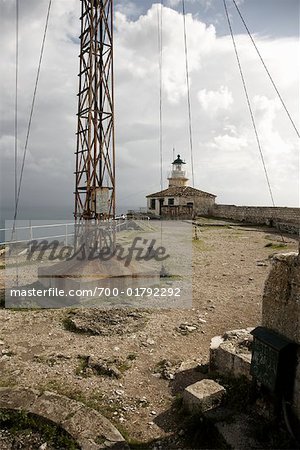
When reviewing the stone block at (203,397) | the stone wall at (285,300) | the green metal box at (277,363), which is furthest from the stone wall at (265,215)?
Result: the green metal box at (277,363)

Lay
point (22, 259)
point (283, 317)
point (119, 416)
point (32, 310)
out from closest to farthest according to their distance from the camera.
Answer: point (283, 317) < point (119, 416) < point (32, 310) < point (22, 259)

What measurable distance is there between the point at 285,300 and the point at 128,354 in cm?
285

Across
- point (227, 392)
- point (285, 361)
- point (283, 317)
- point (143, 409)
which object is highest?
point (283, 317)

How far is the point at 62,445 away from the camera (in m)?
3.08

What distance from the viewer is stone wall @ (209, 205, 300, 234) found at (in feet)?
74.6

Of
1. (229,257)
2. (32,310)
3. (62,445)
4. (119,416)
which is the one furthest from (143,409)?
(229,257)

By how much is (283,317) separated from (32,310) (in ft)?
18.2

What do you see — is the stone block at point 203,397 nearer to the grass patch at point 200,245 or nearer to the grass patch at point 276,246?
the grass patch at point 200,245

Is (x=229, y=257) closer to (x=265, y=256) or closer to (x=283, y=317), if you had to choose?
(x=265, y=256)

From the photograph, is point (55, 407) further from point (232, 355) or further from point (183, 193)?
point (183, 193)

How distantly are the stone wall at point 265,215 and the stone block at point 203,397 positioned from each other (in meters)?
19.1

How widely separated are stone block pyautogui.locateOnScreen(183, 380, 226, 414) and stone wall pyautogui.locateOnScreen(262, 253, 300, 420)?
862 millimetres

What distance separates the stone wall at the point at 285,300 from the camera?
119 inches

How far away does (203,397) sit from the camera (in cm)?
342
